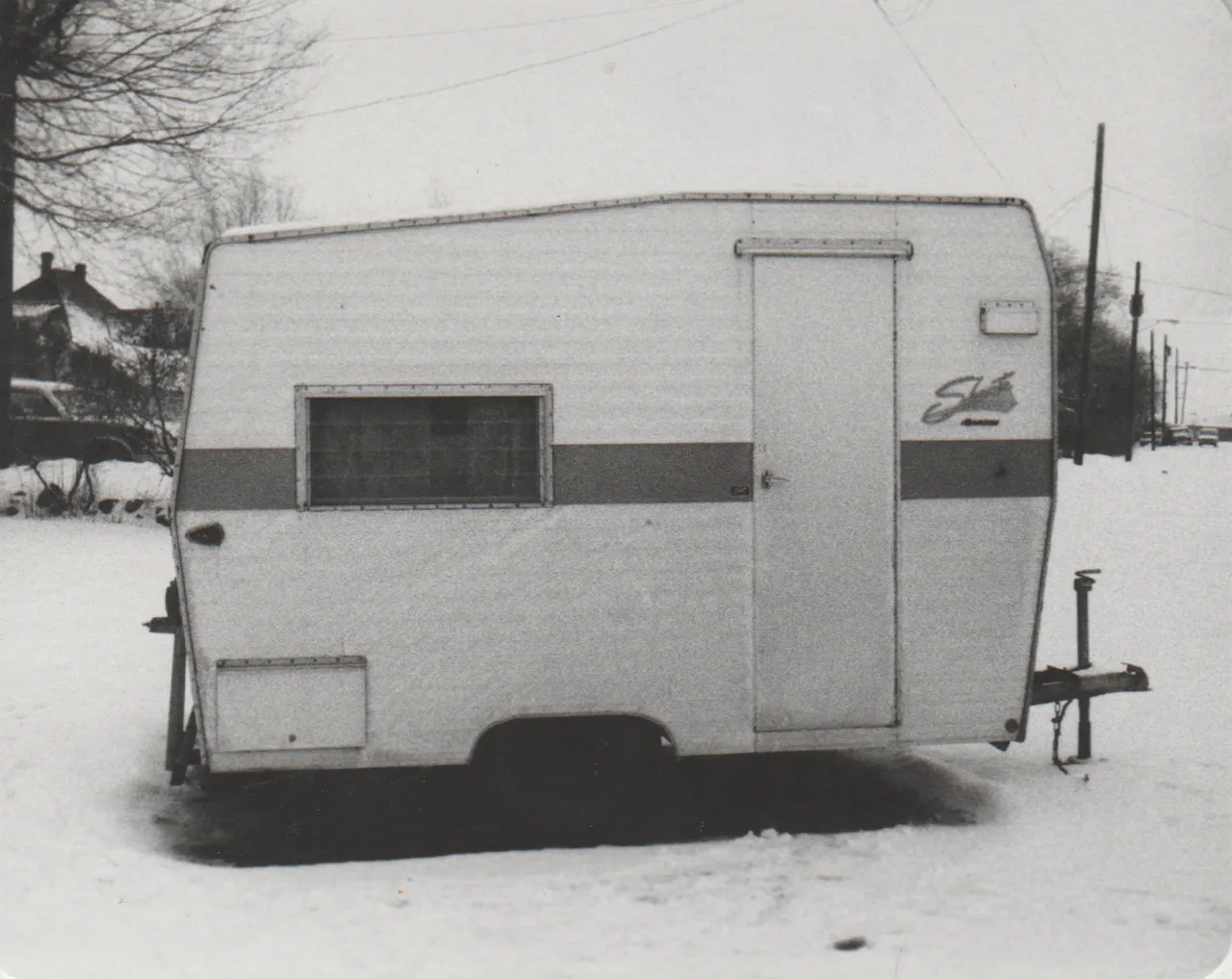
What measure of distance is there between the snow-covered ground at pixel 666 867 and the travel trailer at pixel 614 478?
0.50m

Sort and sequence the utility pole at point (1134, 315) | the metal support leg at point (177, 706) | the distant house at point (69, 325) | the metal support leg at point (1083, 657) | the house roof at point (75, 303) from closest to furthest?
the metal support leg at point (177, 706), the metal support leg at point (1083, 657), the distant house at point (69, 325), the house roof at point (75, 303), the utility pole at point (1134, 315)

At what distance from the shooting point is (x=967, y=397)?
16.3ft

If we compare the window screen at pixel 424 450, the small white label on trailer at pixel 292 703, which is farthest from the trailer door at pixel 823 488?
the small white label on trailer at pixel 292 703

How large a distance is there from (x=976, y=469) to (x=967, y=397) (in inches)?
12.5

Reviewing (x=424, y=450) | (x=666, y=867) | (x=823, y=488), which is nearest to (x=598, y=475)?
(x=424, y=450)

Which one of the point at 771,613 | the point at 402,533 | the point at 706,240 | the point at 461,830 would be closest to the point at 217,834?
the point at 461,830

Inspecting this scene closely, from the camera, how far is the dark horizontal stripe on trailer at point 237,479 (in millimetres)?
4660

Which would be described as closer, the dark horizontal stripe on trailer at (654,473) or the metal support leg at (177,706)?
the dark horizontal stripe on trailer at (654,473)

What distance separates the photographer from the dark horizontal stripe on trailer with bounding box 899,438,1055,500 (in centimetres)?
494

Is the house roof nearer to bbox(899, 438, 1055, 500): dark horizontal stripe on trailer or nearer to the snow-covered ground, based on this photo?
the snow-covered ground

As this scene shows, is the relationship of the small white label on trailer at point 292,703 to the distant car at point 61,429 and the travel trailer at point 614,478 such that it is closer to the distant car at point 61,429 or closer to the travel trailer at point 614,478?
the travel trailer at point 614,478

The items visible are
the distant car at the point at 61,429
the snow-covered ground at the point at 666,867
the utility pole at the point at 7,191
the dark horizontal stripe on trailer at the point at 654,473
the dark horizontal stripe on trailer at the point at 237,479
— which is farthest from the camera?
the distant car at the point at 61,429

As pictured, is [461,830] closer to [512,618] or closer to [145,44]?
[512,618]

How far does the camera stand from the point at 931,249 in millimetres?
4930
